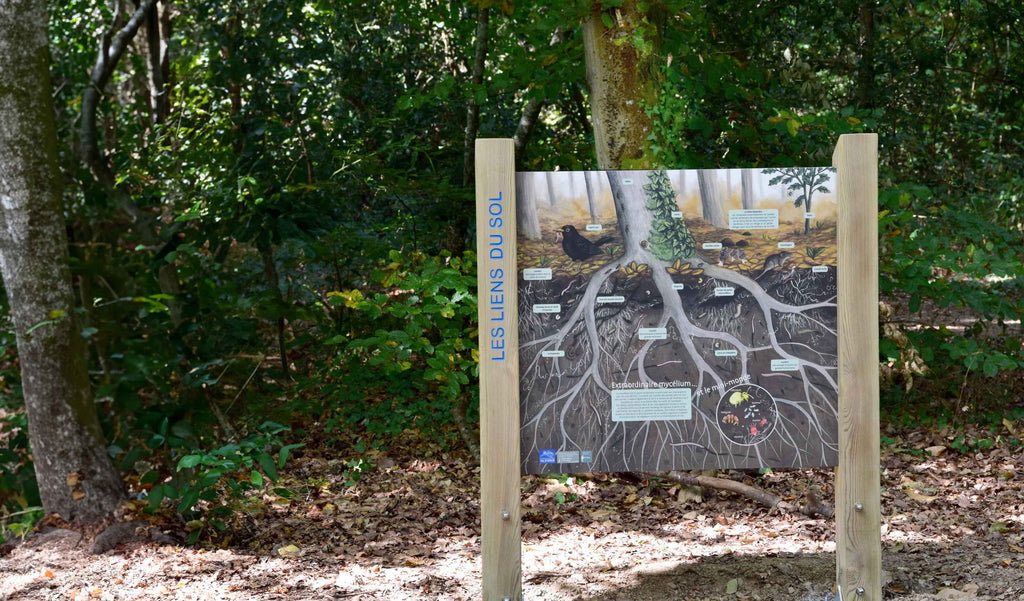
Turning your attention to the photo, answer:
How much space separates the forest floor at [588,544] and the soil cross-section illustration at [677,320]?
921 mm

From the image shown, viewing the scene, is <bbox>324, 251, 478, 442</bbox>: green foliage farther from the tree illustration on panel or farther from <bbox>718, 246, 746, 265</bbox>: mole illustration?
the tree illustration on panel

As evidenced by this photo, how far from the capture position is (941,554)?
4.23 meters

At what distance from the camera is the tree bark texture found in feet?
16.4

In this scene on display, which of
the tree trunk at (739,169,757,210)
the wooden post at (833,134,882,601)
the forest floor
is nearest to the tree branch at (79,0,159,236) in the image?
the forest floor

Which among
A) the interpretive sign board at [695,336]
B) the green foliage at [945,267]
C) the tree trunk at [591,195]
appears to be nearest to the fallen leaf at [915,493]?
the green foliage at [945,267]

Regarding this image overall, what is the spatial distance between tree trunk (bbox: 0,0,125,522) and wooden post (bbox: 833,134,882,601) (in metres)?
3.99

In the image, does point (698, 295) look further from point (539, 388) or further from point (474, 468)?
point (474, 468)

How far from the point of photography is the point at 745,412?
11.1 feet

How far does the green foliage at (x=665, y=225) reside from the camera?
335cm

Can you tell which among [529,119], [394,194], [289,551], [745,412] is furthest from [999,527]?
[394,194]

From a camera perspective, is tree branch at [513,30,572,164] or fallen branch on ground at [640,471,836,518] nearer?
fallen branch on ground at [640,471,836,518]

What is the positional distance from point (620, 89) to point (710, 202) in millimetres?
1903

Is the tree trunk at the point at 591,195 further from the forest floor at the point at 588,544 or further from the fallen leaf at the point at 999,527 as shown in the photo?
the fallen leaf at the point at 999,527

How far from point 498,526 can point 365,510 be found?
2601 mm
